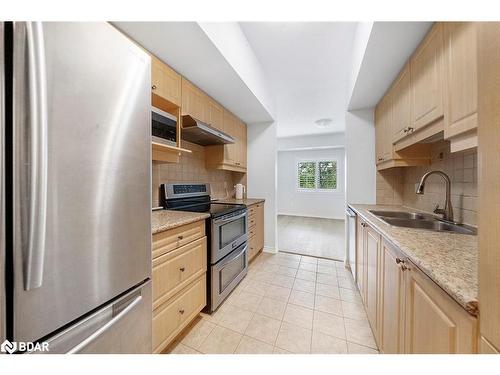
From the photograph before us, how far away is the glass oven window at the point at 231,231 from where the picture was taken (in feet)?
5.71

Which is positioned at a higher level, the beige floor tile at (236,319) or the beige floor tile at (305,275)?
the beige floor tile at (236,319)

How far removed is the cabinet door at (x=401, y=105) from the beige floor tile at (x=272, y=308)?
6.16ft

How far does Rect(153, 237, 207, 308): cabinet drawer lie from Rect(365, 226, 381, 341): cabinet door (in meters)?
1.27

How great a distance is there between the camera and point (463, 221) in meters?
1.31

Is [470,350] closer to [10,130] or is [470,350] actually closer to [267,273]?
[10,130]

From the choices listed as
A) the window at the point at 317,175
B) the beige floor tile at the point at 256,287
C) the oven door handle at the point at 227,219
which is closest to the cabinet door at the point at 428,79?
the oven door handle at the point at 227,219

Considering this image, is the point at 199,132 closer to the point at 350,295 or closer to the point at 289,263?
the point at 289,263

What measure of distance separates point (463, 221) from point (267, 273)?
1884 millimetres

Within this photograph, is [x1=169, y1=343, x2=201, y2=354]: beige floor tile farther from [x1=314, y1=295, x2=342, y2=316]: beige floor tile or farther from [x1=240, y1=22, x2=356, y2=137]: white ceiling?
[x1=240, y1=22, x2=356, y2=137]: white ceiling

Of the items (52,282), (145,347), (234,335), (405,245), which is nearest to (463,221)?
(405,245)

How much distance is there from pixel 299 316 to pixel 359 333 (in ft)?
1.46

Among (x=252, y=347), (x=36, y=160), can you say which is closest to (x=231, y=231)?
(x=252, y=347)

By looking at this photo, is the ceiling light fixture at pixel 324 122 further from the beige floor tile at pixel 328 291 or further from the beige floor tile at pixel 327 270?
the beige floor tile at pixel 328 291

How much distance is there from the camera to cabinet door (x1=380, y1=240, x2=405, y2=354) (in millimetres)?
872
